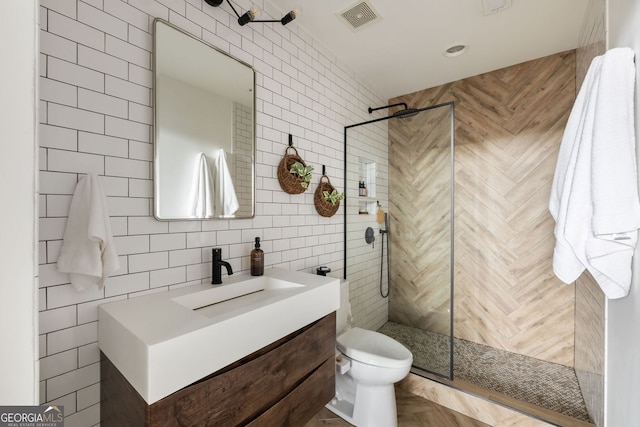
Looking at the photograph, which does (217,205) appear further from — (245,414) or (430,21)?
(430,21)

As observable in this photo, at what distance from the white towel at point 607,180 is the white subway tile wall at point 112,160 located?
151 cm

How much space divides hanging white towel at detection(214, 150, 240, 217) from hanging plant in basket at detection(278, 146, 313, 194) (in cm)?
39

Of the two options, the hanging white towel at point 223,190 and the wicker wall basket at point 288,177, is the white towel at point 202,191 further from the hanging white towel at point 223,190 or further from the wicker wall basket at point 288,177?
the wicker wall basket at point 288,177

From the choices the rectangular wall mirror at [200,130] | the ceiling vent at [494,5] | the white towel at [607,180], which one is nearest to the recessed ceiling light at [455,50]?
the ceiling vent at [494,5]

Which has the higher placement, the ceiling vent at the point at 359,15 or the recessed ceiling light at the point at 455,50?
the recessed ceiling light at the point at 455,50

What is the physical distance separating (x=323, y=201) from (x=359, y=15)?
1.30 meters

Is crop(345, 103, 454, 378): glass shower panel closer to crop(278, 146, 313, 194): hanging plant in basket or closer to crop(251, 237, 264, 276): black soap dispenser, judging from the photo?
crop(278, 146, 313, 194): hanging plant in basket

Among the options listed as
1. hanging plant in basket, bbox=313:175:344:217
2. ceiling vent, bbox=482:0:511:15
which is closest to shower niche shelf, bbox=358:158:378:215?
hanging plant in basket, bbox=313:175:344:217

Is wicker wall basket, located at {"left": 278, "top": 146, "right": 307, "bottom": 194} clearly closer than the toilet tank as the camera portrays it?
Yes

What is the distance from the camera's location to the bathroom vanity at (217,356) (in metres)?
0.80

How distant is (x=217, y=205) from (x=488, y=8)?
6.92 ft

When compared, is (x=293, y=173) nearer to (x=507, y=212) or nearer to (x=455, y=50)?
(x=455, y=50)
